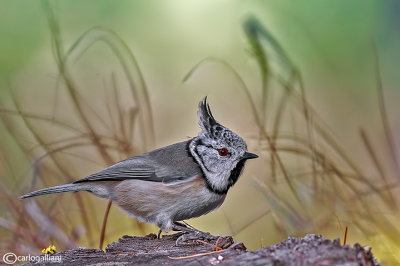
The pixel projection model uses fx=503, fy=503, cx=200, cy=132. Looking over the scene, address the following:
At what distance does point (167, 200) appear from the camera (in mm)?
3504

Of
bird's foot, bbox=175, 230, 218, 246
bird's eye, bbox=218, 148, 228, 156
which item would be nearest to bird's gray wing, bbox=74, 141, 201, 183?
bird's eye, bbox=218, 148, 228, 156

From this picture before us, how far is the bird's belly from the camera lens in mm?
3486

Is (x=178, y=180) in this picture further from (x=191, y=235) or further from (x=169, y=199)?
(x=191, y=235)

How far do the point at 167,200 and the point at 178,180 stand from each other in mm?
164

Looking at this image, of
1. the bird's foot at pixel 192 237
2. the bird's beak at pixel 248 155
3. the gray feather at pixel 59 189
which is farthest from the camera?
the bird's beak at pixel 248 155

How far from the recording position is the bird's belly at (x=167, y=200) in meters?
3.49

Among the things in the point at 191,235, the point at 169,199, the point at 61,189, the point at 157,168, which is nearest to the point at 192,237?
the point at 191,235

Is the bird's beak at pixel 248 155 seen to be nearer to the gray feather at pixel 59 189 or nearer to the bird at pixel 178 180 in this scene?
the bird at pixel 178 180

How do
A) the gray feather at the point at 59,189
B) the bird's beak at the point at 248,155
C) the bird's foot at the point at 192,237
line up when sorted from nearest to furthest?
1. the bird's foot at the point at 192,237
2. the gray feather at the point at 59,189
3. the bird's beak at the point at 248,155

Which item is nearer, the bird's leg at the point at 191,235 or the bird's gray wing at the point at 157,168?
the bird's leg at the point at 191,235

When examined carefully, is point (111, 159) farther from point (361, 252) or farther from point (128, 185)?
point (361, 252)

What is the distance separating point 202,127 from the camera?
3.70 metres

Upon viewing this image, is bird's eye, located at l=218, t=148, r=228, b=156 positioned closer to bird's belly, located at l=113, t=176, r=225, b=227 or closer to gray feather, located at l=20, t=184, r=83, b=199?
bird's belly, located at l=113, t=176, r=225, b=227

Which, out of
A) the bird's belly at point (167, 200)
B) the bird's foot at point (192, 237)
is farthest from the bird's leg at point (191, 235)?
the bird's belly at point (167, 200)
